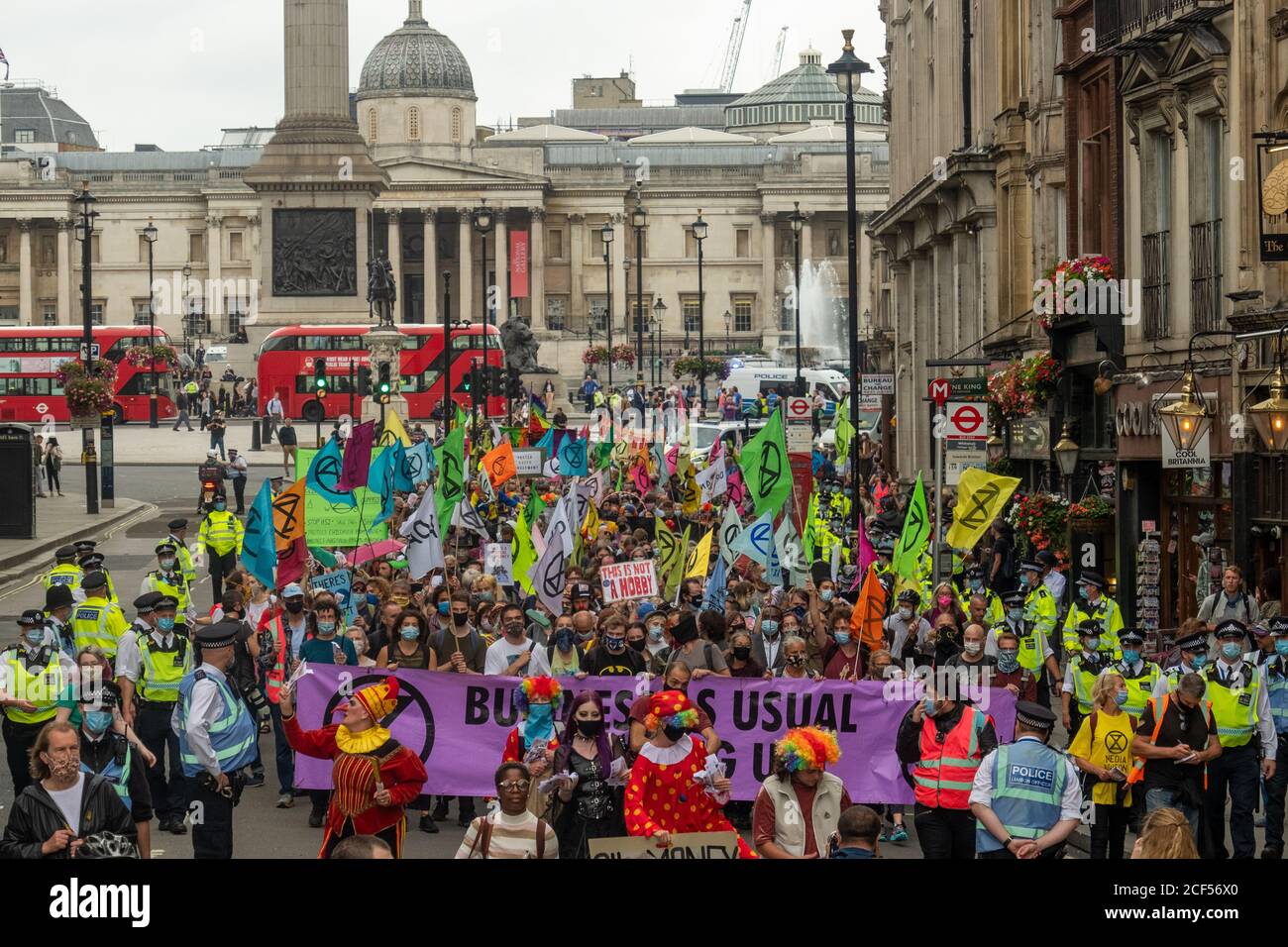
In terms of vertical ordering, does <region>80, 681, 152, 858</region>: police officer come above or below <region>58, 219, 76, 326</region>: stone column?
below

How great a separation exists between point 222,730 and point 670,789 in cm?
318

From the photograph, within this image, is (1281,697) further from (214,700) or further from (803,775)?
(214,700)

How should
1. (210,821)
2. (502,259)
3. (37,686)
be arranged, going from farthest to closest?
(502,259) < (37,686) < (210,821)

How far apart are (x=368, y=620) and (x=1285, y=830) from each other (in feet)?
25.1

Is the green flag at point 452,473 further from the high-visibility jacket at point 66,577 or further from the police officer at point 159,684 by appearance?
the police officer at point 159,684

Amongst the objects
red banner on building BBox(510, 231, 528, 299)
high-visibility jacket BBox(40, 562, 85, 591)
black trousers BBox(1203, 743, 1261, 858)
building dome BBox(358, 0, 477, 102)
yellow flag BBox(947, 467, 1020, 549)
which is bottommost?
black trousers BBox(1203, 743, 1261, 858)

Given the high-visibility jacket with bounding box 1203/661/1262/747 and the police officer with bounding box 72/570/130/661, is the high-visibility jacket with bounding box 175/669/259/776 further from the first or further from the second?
the high-visibility jacket with bounding box 1203/661/1262/747

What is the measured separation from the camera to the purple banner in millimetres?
Answer: 14336

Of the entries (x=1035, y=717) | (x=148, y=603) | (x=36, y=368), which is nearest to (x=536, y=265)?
(x=36, y=368)

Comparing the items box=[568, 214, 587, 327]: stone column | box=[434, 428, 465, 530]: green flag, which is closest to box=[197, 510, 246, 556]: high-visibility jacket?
box=[434, 428, 465, 530]: green flag

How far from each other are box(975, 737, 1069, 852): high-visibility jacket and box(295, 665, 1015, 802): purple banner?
339 cm

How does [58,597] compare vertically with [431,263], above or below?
below

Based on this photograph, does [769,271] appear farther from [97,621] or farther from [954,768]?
[954,768]

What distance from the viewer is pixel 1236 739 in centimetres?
1404
